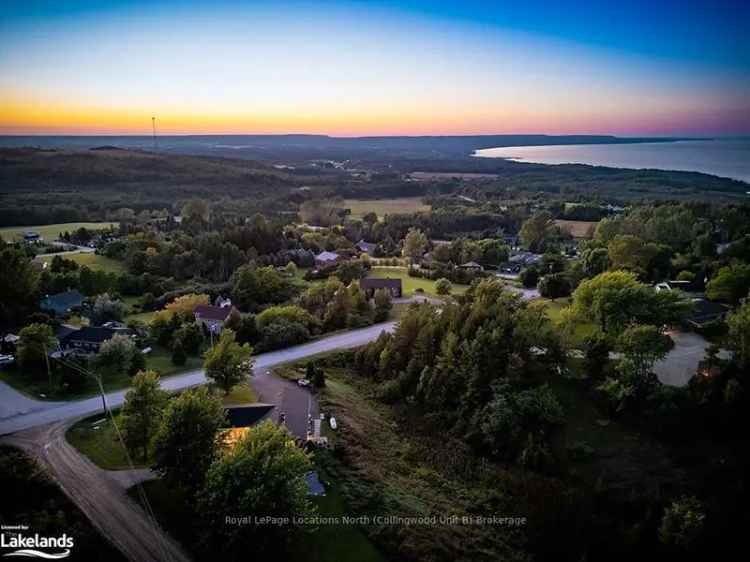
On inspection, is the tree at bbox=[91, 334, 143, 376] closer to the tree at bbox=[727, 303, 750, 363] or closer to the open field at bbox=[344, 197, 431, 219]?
Answer: the tree at bbox=[727, 303, 750, 363]

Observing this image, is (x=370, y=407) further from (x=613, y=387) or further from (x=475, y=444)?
(x=613, y=387)

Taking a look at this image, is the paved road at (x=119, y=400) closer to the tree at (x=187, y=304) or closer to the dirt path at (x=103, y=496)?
the dirt path at (x=103, y=496)

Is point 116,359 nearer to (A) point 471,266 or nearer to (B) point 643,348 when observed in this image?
(B) point 643,348

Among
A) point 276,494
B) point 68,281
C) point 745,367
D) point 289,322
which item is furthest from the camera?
point 68,281

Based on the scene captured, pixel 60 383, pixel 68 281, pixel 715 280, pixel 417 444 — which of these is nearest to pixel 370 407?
pixel 417 444

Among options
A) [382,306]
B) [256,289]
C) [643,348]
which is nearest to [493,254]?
[382,306]

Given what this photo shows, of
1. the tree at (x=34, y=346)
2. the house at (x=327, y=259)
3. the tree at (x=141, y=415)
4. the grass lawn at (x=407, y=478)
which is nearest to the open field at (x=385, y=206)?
the house at (x=327, y=259)

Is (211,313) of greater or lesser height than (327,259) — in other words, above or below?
below
